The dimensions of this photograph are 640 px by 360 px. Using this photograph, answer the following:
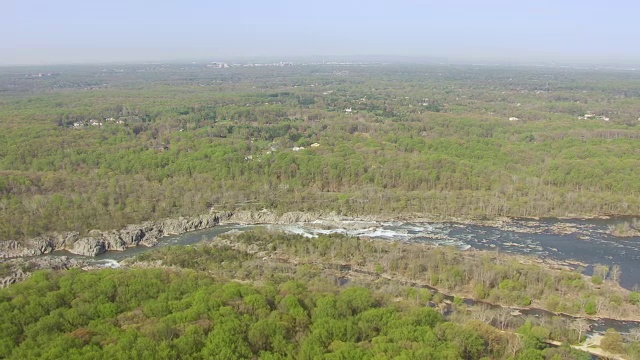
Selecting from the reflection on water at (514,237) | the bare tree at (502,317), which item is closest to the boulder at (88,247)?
the reflection on water at (514,237)

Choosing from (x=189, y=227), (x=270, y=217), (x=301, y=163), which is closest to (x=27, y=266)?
(x=189, y=227)

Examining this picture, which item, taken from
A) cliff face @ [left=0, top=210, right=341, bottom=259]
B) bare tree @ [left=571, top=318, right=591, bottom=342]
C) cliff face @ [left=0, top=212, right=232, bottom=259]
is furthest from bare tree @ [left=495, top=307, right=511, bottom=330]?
cliff face @ [left=0, top=212, right=232, bottom=259]

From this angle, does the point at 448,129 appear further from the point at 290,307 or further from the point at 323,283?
the point at 290,307

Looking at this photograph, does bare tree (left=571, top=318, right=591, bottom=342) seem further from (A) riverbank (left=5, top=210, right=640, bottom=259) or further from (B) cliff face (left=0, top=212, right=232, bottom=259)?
(B) cliff face (left=0, top=212, right=232, bottom=259)

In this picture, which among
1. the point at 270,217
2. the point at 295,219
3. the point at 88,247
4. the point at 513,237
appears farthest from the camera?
the point at 270,217

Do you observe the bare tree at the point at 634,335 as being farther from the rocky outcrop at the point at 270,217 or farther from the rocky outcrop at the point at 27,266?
the rocky outcrop at the point at 27,266

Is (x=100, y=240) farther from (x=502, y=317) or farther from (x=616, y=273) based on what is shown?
(x=616, y=273)

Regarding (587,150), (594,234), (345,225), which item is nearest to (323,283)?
(345,225)
